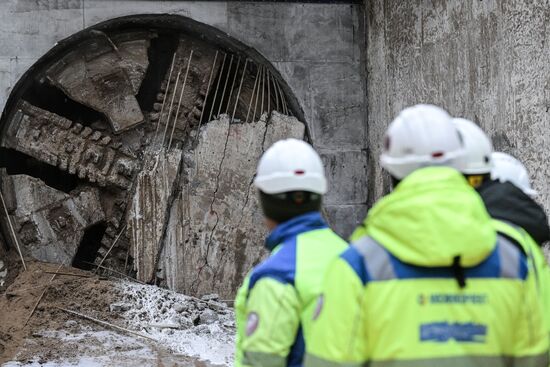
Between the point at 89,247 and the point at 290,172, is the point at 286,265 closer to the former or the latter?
the point at 290,172

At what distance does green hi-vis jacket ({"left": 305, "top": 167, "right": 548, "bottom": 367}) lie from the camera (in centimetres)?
153

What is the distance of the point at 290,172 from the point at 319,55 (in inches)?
199

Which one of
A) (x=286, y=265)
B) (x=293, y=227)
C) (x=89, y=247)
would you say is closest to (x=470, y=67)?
(x=293, y=227)

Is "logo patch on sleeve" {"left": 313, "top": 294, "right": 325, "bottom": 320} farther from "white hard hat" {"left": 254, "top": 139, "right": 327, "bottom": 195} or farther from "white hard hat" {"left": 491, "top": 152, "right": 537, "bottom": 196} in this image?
"white hard hat" {"left": 491, "top": 152, "right": 537, "bottom": 196}

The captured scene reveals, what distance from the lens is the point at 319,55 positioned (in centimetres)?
700

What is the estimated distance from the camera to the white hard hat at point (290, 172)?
6.85 ft

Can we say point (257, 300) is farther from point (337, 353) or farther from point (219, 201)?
point (219, 201)

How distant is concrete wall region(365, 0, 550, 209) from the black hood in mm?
1983

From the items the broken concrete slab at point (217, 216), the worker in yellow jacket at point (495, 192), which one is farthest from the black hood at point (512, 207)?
the broken concrete slab at point (217, 216)

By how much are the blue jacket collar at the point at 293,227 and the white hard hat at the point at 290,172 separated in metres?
0.08

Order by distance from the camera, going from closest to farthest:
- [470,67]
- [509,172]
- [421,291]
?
[421,291] → [509,172] → [470,67]

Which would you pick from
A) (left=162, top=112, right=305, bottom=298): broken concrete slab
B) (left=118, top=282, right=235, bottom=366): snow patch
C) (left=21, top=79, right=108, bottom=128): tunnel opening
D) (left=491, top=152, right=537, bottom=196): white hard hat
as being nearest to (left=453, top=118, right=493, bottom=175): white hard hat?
(left=491, top=152, right=537, bottom=196): white hard hat

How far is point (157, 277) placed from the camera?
21.6 feet

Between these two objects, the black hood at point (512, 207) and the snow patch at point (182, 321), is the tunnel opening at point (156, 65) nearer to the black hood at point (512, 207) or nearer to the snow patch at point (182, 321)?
the snow patch at point (182, 321)
